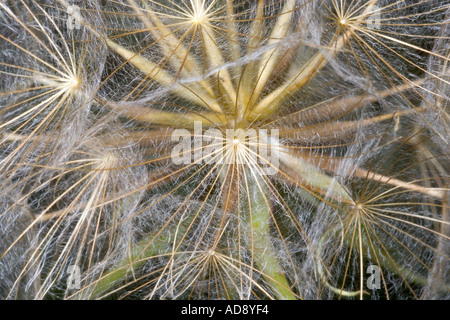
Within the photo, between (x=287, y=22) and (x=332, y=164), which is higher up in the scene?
(x=287, y=22)

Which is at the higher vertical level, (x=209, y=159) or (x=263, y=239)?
(x=209, y=159)

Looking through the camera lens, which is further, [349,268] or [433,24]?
[433,24]

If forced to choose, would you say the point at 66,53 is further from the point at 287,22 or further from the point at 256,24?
the point at 287,22
